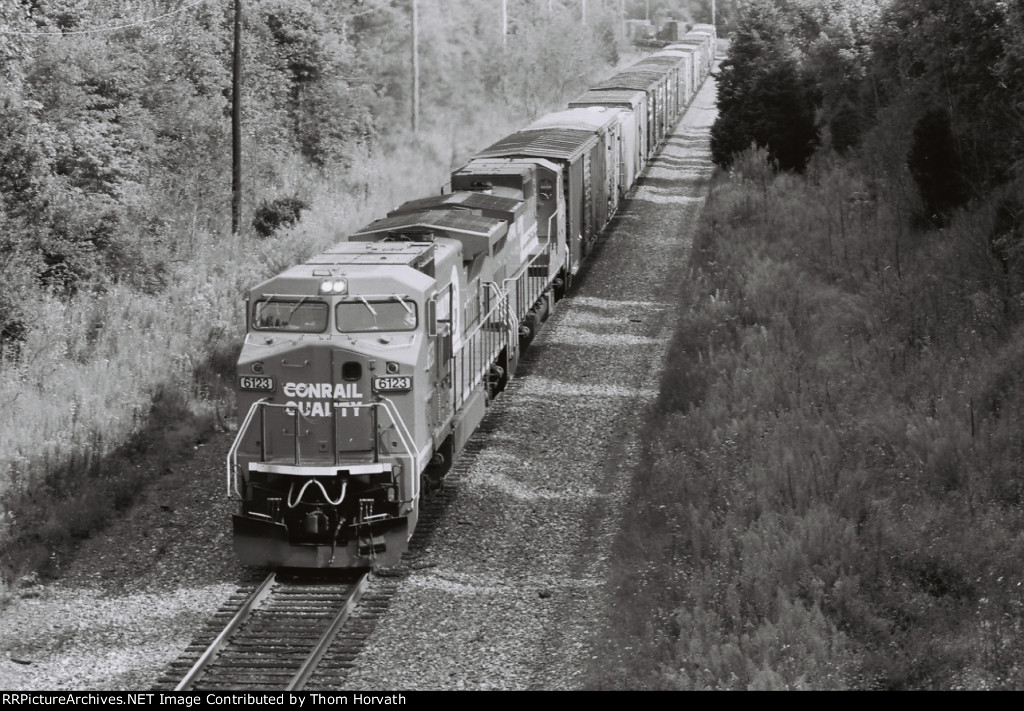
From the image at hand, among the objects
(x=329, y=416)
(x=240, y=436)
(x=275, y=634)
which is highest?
(x=329, y=416)

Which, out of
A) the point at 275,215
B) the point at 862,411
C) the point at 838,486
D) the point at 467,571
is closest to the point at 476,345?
the point at 467,571

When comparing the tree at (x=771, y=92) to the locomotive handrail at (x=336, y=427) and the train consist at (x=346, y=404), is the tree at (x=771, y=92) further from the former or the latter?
the locomotive handrail at (x=336, y=427)

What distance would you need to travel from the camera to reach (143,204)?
90.2ft

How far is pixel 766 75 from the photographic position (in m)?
33.1

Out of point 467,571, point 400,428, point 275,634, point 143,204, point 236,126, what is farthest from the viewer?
point 236,126

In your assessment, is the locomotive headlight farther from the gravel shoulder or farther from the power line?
the power line

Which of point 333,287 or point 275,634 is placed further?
point 333,287

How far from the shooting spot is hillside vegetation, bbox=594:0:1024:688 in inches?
422

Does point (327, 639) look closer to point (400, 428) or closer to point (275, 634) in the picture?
point (275, 634)

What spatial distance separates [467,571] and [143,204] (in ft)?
56.9

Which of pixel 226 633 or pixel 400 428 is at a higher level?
pixel 400 428

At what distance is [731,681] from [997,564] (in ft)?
10.8

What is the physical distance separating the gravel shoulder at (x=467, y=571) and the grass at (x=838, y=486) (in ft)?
2.07

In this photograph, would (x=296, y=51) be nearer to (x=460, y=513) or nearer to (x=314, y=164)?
(x=314, y=164)
